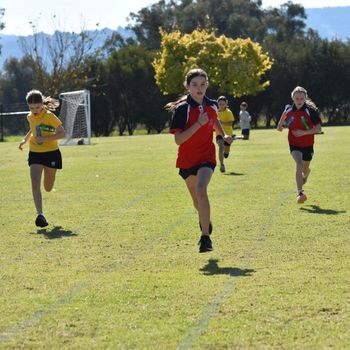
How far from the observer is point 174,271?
855 cm

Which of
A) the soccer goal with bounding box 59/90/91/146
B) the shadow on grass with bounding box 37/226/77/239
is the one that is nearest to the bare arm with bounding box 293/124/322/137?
the shadow on grass with bounding box 37/226/77/239

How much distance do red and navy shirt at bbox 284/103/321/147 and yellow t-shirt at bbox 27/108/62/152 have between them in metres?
3.72

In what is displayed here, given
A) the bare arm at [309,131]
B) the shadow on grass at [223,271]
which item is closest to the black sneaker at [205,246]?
the shadow on grass at [223,271]

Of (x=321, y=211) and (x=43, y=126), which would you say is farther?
(x=321, y=211)

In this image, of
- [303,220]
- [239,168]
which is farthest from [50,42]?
[303,220]

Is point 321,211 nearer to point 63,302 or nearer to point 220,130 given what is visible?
point 220,130

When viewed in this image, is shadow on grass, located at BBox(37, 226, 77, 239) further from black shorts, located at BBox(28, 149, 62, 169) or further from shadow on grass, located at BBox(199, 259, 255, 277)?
shadow on grass, located at BBox(199, 259, 255, 277)

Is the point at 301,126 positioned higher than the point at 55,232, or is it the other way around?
the point at 301,126

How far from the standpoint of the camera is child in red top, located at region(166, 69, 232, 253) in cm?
949

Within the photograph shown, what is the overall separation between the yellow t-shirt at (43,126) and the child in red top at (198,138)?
9.39 feet

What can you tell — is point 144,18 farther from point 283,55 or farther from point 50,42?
point 283,55

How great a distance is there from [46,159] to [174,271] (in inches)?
171

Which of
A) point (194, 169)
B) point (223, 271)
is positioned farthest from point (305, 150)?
point (223, 271)

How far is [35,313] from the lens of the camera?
6906mm
